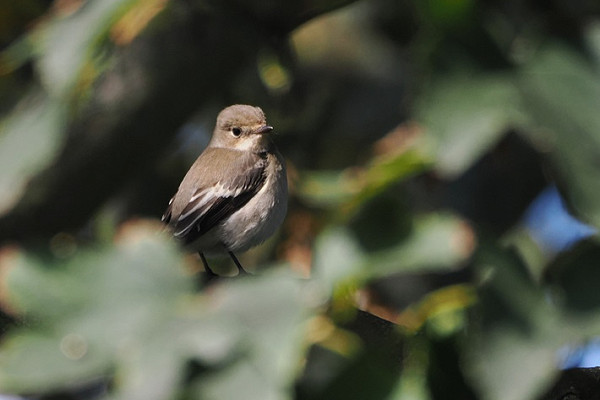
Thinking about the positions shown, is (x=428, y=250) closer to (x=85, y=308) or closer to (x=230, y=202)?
(x=85, y=308)

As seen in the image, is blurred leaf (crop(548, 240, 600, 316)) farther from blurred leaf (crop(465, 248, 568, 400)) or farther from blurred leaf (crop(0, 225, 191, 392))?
blurred leaf (crop(0, 225, 191, 392))

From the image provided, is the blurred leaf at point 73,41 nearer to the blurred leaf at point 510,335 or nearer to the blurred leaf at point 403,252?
the blurred leaf at point 403,252

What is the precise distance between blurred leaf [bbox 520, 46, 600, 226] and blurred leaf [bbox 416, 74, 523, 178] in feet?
0.09

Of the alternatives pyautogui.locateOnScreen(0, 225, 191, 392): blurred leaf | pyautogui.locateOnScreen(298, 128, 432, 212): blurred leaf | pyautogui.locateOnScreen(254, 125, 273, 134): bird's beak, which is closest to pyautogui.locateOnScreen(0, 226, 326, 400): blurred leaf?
pyautogui.locateOnScreen(0, 225, 191, 392): blurred leaf

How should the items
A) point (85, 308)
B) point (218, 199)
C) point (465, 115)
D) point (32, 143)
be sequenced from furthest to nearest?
1. point (218, 199)
2. point (32, 143)
3. point (85, 308)
4. point (465, 115)

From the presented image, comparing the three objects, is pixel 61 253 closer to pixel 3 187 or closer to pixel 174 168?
pixel 3 187

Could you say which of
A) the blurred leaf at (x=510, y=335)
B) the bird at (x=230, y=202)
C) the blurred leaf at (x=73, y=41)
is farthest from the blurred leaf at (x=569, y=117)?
the bird at (x=230, y=202)

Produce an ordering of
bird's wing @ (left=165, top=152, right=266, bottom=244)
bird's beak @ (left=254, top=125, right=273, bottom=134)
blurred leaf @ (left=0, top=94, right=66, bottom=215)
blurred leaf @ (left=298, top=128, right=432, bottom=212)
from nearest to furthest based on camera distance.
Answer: blurred leaf @ (left=298, top=128, right=432, bottom=212) < blurred leaf @ (left=0, top=94, right=66, bottom=215) < bird's wing @ (left=165, top=152, right=266, bottom=244) < bird's beak @ (left=254, top=125, right=273, bottom=134)

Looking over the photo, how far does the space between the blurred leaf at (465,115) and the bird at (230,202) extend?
2.94 m

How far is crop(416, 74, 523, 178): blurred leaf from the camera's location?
91 centimetres

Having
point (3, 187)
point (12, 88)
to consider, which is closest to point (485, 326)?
point (3, 187)

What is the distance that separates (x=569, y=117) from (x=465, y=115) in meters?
0.12

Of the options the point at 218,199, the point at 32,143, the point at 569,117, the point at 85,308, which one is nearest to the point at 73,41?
the point at 32,143

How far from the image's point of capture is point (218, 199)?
415 centimetres
